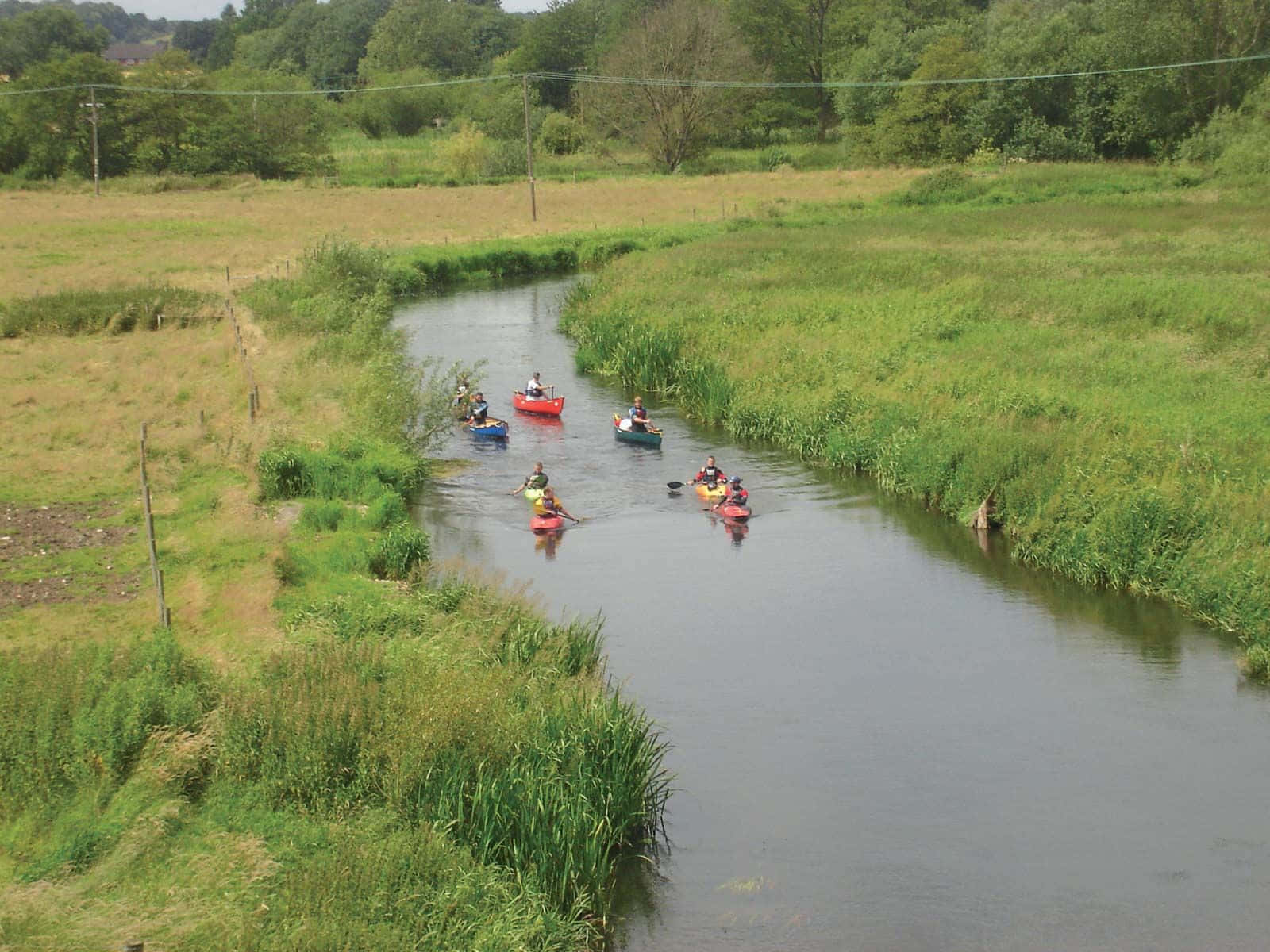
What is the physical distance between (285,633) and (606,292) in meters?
27.4

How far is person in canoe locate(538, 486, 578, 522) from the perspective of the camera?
925 inches

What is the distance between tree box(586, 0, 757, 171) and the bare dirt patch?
6958cm

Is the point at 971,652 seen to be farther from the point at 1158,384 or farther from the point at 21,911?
the point at 21,911

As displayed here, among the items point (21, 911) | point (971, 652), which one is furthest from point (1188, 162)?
point (21, 911)

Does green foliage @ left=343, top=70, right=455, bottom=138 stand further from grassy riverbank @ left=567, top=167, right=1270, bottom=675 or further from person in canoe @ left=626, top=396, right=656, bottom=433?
person in canoe @ left=626, top=396, right=656, bottom=433

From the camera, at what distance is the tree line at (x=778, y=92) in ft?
235

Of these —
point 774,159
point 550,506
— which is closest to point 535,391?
point 550,506

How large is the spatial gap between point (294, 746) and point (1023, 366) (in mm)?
20176

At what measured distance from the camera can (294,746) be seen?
1248 cm

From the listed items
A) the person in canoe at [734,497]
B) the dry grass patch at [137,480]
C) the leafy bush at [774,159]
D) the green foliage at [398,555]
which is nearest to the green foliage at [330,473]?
the dry grass patch at [137,480]

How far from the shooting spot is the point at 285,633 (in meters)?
15.8

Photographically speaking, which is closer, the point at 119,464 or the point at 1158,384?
the point at 119,464

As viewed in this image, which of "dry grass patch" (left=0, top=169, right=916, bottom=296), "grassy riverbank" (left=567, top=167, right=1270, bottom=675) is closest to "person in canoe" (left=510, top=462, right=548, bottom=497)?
"grassy riverbank" (left=567, top=167, right=1270, bottom=675)

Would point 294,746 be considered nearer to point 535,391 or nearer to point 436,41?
point 535,391
